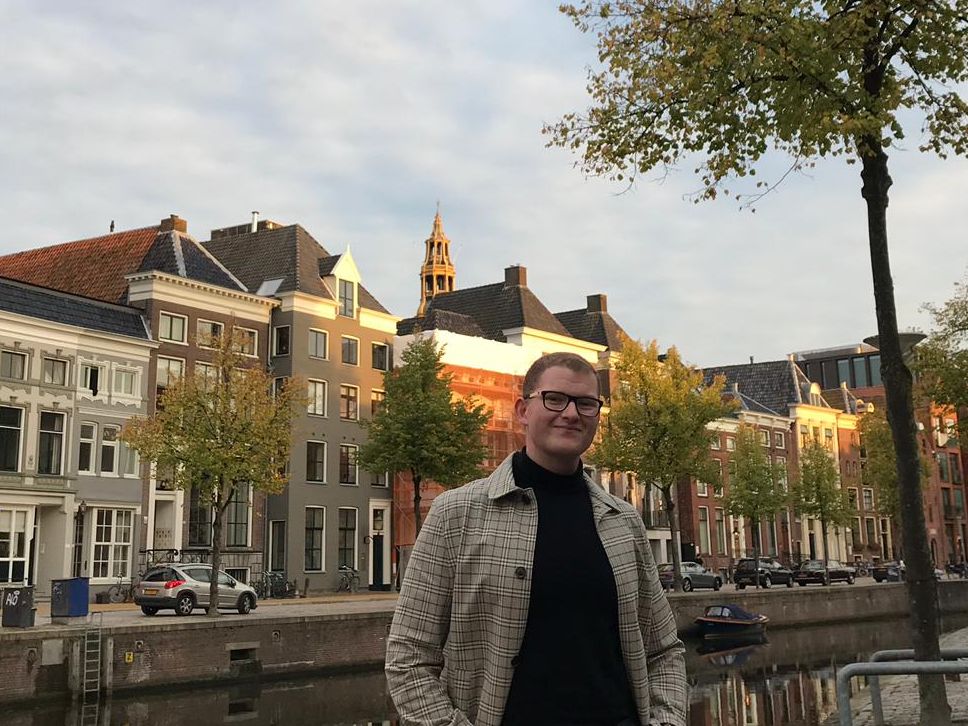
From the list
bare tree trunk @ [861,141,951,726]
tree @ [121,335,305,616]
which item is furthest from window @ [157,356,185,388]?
bare tree trunk @ [861,141,951,726]

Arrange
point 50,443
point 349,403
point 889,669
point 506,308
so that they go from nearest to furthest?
point 889,669
point 50,443
point 349,403
point 506,308

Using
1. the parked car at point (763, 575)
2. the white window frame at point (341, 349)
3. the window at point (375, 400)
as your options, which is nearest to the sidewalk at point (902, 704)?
the window at point (375, 400)

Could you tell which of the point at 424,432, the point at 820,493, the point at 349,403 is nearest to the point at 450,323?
the point at 349,403

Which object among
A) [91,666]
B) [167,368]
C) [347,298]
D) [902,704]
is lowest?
[902,704]

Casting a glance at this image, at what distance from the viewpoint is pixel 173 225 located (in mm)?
45875

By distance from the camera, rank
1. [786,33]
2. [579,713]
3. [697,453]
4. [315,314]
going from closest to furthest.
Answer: [579,713] → [786,33] → [697,453] → [315,314]

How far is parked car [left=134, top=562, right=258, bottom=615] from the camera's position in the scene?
28.9 metres

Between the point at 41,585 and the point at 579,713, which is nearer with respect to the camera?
the point at 579,713

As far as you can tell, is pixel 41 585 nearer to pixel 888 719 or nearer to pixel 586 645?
pixel 888 719

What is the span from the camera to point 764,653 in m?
35.3

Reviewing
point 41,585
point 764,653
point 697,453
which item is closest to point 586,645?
point 764,653

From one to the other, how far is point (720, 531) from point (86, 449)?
41933 mm

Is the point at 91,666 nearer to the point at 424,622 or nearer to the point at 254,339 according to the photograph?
the point at 424,622

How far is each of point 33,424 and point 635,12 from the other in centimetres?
2862
